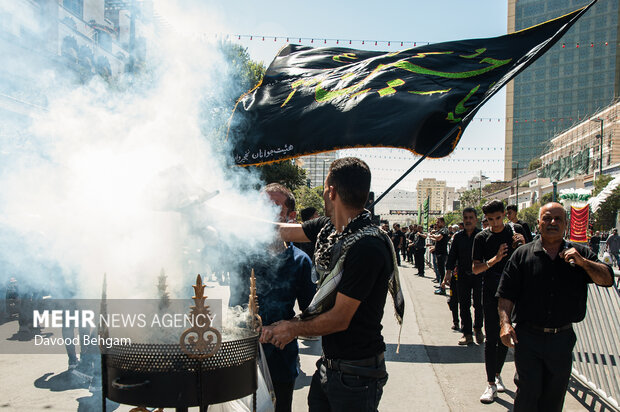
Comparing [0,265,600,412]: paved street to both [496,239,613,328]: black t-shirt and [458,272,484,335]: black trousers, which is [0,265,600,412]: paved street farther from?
[496,239,613,328]: black t-shirt

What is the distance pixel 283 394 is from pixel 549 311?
1.91 meters

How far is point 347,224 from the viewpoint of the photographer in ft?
7.39

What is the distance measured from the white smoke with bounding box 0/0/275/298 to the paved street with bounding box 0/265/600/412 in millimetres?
1031

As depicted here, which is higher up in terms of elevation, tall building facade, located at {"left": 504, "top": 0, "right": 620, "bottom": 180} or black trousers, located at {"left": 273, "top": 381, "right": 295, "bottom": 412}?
tall building facade, located at {"left": 504, "top": 0, "right": 620, "bottom": 180}

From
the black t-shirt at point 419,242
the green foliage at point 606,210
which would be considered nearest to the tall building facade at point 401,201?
Result: the green foliage at point 606,210

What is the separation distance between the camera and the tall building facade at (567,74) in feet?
338

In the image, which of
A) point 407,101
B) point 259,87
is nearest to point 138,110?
point 259,87

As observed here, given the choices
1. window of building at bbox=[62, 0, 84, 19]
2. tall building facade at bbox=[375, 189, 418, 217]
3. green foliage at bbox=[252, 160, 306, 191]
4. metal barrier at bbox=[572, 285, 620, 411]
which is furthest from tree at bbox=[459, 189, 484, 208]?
metal barrier at bbox=[572, 285, 620, 411]

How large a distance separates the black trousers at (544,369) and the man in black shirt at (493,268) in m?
1.20

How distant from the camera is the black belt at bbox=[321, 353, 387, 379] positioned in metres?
2.14

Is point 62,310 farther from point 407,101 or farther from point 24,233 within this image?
point 407,101

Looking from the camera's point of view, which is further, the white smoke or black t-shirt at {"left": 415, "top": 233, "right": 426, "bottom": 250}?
black t-shirt at {"left": 415, "top": 233, "right": 426, "bottom": 250}

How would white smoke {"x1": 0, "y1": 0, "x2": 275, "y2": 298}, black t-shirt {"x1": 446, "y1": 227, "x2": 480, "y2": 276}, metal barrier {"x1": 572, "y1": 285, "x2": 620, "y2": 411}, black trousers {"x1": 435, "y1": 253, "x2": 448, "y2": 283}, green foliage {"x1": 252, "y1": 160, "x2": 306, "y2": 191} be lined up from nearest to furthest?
white smoke {"x1": 0, "y1": 0, "x2": 275, "y2": 298}, metal barrier {"x1": 572, "y1": 285, "x2": 620, "y2": 411}, black t-shirt {"x1": 446, "y1": 227, "x2": 480, "y2": 276}, black trousers {"x1": 435, "y1": 253, "x2": 448, "y2": 283}, green foliage {"x1": 252, "y1": 160, "x2": 306, "y2": 191}

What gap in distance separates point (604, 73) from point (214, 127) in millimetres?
122563
